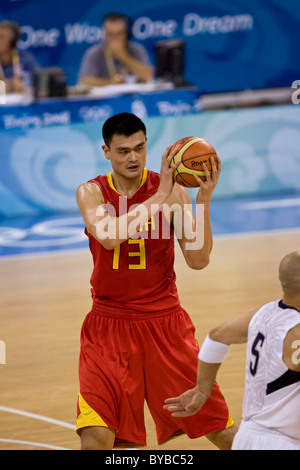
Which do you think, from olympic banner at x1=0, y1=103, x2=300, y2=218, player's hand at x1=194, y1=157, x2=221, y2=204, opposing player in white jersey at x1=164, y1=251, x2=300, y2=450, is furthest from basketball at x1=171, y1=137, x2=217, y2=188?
olympic banner at x1=0, y1=103, x2=300, y2=218

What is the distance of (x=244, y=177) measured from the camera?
11.9 m

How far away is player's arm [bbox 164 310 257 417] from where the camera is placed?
10.7 ft

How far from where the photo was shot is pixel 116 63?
12.2m

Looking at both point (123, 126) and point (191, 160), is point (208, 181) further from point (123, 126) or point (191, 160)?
point (123, 126)

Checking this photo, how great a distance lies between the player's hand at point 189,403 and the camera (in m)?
3.55

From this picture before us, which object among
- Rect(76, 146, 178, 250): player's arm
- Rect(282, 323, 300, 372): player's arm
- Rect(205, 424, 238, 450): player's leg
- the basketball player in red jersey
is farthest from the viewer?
Rect(205, 424, 238, 450): player's leg

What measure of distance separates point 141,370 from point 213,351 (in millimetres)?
860

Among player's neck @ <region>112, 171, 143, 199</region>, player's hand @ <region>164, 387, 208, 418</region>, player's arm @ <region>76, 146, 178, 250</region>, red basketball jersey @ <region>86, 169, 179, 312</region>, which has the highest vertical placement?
player's neck @ <region>112, 171, 143, 199</region>

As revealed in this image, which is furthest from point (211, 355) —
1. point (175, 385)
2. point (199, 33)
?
point (199, 33)

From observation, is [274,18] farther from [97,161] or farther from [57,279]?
[57,279]

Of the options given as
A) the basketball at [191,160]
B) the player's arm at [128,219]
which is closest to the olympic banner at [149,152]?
the player's arm at [128,219]

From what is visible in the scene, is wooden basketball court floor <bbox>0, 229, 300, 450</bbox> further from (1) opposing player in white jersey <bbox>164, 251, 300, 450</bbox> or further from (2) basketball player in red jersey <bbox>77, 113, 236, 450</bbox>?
(1) opposing player in white jersey <bbox>164, 251, 300, 450</bbox>

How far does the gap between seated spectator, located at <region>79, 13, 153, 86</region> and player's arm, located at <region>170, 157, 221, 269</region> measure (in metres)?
8.15
